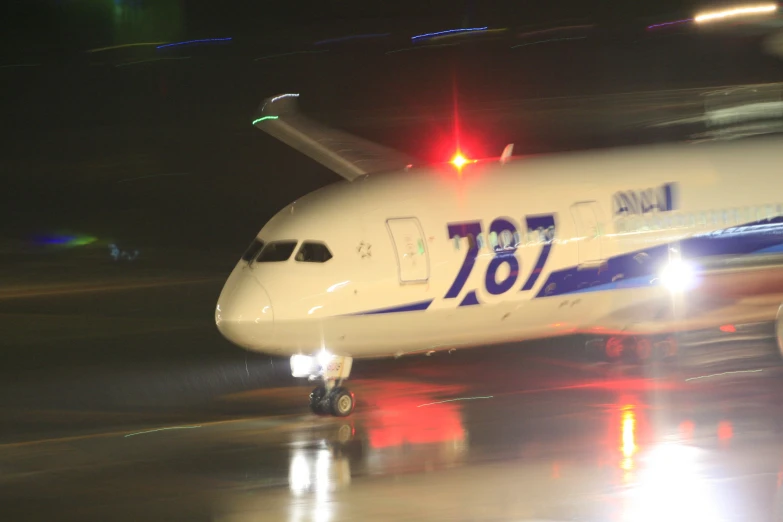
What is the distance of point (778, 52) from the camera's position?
161 feet

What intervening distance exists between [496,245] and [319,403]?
3.28 meters

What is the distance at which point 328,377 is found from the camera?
53.1ft

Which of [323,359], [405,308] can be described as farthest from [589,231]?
[323,359]

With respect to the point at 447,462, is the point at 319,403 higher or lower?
higher

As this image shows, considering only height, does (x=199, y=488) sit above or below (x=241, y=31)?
below

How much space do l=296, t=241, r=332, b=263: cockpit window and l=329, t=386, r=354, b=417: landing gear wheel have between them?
178 centimetres

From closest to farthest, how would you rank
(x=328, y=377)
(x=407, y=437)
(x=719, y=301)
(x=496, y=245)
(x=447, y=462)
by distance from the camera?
(x=447, y=462), (x=407, y=437), (x=328, y=377), (x=496, y=245), (x=719, y=301)

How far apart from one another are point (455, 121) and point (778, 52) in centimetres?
1385

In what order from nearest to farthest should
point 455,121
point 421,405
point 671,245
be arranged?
point 421,405 → point 671,245 → point 455,121

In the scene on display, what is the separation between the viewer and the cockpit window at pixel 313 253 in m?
15.8

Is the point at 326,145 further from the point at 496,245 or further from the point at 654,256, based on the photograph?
the point at 654,256

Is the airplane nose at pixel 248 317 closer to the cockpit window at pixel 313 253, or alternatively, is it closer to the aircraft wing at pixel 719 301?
the cockpit window at pixel 313 253

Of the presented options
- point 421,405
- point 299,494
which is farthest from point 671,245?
point 299,494

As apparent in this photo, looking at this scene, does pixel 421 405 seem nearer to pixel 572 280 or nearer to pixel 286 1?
pixel 572 280
